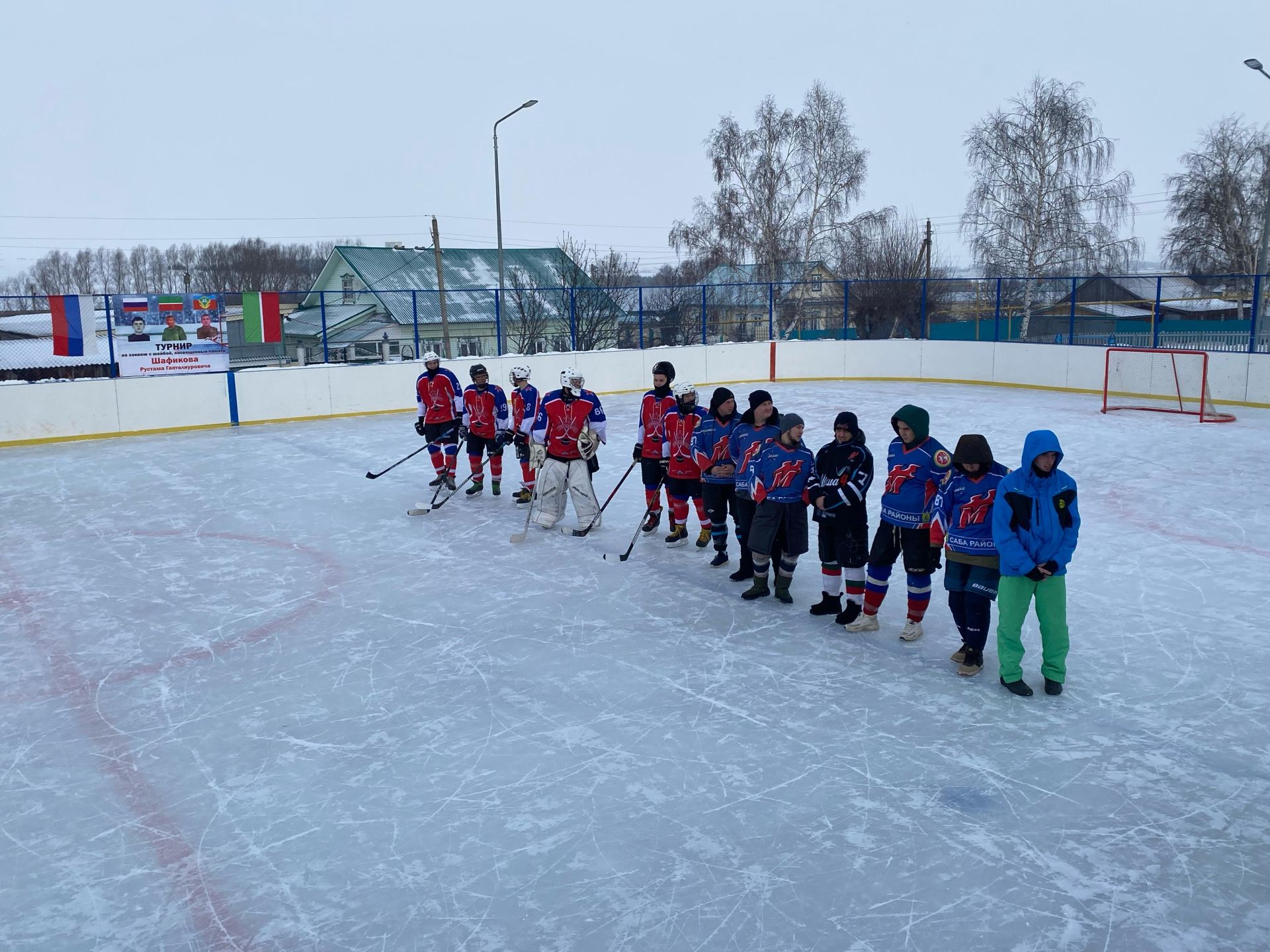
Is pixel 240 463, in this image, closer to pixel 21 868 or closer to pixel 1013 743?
pixel 21 868

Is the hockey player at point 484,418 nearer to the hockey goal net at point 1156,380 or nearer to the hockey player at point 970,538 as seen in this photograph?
the hockey player at point 970,538

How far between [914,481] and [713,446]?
74.2 inches

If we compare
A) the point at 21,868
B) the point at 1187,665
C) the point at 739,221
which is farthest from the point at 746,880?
the point at 739,221

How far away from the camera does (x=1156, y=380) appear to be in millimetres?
15578

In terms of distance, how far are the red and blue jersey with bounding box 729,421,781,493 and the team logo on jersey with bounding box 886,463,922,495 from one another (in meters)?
0.79

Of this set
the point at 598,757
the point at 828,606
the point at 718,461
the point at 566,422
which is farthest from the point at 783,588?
the point at 566,422

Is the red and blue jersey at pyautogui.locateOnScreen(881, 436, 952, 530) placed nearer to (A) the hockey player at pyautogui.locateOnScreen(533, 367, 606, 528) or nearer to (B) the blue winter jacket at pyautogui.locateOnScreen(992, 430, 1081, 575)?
(B) the blue winter jacket at pyautogui.locateOnScreen(992, 430, 1081, 575)

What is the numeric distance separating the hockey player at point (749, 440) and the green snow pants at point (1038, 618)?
169 centimetres

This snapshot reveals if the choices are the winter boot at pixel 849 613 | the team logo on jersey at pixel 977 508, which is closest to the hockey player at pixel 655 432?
the winter boot at pixel 849 613

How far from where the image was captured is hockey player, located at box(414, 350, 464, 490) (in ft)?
29.7

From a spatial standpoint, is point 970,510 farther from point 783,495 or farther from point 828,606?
point 828,606

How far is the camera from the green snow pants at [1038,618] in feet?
15.0

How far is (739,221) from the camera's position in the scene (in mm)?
31562

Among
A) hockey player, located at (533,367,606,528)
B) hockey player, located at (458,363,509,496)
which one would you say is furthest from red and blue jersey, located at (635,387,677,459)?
hockey player, located at (458,363,509,496)
